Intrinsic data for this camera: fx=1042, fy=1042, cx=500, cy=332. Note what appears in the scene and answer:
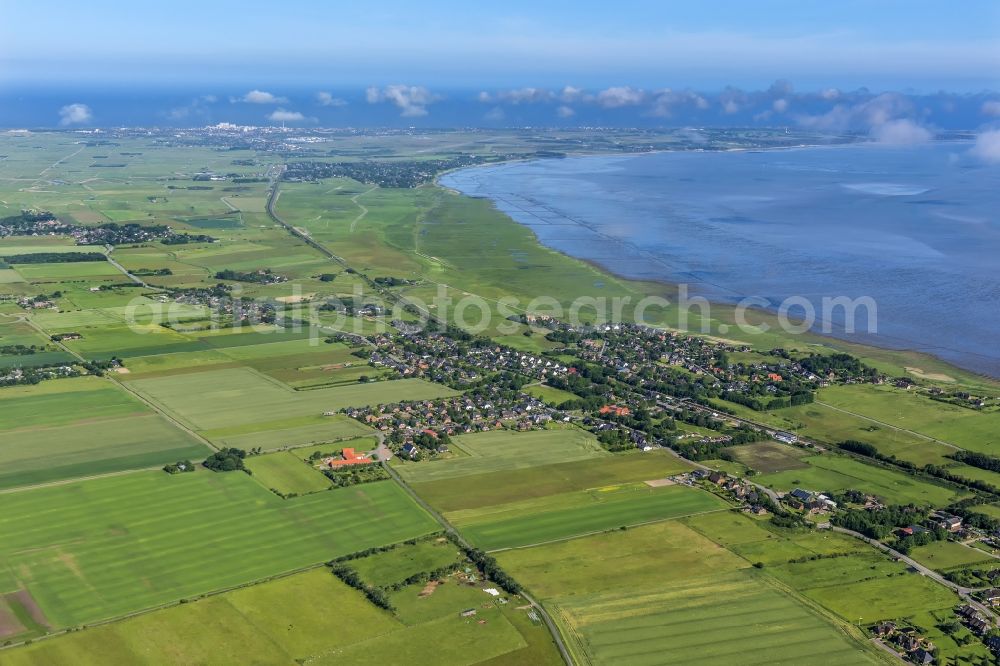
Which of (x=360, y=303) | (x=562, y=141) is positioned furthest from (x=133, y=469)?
(x=562, y=141)

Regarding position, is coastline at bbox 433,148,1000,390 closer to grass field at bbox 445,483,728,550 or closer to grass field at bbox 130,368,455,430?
grass field at bbox 130,368,455,430

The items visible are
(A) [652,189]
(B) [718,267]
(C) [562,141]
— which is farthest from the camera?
(C) [562,141]

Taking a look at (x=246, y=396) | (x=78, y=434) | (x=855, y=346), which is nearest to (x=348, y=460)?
(x=246, y=396)

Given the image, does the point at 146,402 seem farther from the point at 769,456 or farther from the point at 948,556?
the point at 948,556

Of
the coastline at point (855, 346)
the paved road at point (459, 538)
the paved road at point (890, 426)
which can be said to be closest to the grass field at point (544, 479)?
the paved road at point (459, 538)

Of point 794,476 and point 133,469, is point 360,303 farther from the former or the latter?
point 794,476

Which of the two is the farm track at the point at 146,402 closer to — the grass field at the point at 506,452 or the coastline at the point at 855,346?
the grass field at the point at 506,452

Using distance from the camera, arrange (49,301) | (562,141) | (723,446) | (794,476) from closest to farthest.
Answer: (794,476)
(723,446)
(49,301)
(562,141)
